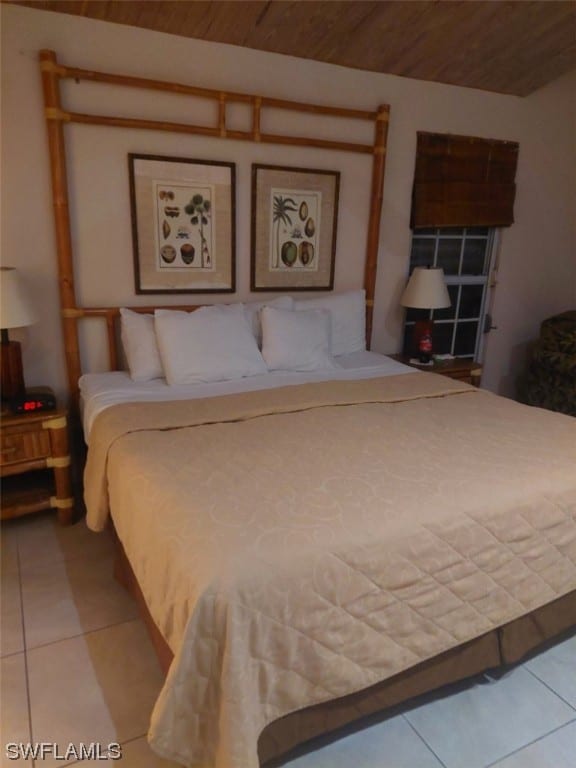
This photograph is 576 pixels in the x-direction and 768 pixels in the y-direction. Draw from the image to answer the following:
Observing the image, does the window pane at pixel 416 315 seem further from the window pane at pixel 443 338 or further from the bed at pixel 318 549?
the bed at pixel 318 549

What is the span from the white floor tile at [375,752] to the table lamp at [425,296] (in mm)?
2291

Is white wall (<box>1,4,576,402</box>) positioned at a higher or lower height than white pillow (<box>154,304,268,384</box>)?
higher

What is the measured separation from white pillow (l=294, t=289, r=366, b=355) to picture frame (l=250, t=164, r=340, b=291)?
17 centimetres

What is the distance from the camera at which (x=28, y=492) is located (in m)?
2.44

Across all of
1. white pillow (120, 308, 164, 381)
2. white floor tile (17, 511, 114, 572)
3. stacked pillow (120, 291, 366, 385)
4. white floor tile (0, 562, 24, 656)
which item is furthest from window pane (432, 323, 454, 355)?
white floor tile (0, 562, 24, 656)

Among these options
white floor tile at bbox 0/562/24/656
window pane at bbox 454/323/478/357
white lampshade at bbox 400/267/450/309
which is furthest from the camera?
window pane at bbox 454/323/478/357

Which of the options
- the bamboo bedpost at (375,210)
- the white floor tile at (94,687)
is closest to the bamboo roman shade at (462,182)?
the bamboo bedpost at (375,210)

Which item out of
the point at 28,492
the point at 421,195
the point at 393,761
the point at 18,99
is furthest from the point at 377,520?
the point at 421,195

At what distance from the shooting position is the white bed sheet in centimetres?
224

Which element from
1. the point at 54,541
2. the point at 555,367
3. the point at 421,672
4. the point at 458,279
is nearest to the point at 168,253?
the point at 54,541

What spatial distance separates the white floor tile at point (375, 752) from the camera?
1.37m

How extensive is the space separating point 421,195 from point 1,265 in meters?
2.52

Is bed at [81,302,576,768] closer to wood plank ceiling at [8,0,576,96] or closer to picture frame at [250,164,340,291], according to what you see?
picture frame at [250,164,340,291]

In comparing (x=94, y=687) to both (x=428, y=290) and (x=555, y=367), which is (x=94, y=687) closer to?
(x=428, y=290)
